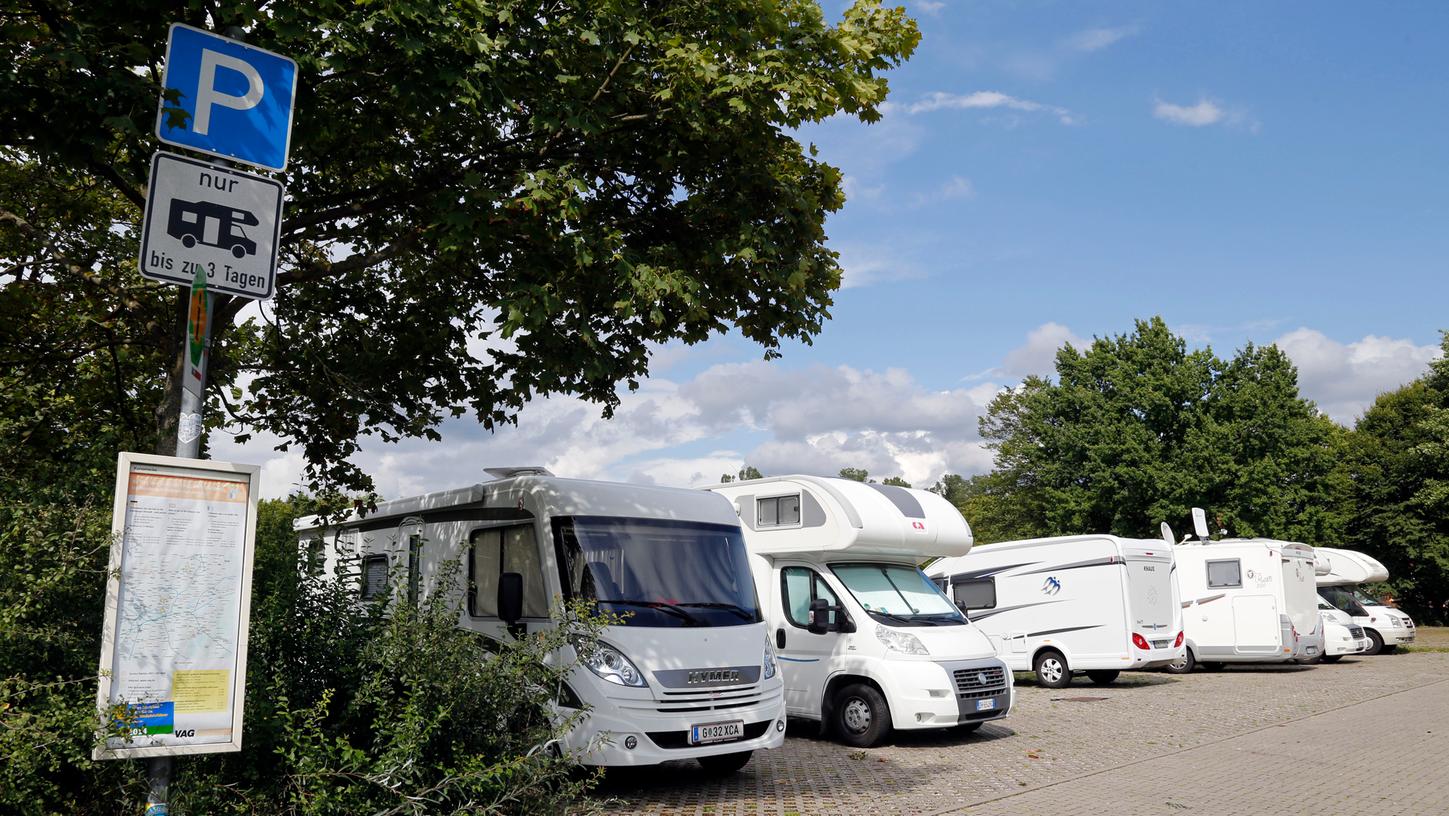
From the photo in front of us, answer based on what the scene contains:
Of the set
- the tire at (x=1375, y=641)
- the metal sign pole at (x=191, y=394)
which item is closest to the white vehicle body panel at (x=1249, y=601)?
the tire at (x=1375, y=641)

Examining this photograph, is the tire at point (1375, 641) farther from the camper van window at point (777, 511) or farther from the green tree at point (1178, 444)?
the camper van window at point (777, 511)

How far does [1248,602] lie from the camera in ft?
72.6

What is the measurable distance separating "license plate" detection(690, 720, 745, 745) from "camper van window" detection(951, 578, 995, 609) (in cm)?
1181

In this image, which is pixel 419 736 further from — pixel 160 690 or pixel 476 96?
pixel 476 96

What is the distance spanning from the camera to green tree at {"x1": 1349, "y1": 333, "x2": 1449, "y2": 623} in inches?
1682

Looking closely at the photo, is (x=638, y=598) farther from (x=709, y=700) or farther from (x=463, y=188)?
(x=463, y=188)

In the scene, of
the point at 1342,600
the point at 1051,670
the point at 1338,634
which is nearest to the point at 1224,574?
the point at 1338,634

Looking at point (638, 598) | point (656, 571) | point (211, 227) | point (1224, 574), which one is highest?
point (211, 227)

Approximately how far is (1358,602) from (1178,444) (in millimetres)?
14150

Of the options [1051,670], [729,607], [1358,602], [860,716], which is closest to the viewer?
[729,607]

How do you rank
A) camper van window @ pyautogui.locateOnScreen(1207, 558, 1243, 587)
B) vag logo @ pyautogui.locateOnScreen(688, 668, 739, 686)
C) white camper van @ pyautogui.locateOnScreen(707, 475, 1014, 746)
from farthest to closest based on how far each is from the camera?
camper van window @ pyautogui.locateOnScreen(1207, 558, 1243, 587) → white camper van @ pyautogui.locateOnScreen(707, 475, 1014, 746) → vag logo @ pyautogui.locateOnScreen(688, 668, 739, 686)

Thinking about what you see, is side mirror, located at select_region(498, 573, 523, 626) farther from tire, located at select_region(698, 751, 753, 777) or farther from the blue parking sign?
the blue parking sign

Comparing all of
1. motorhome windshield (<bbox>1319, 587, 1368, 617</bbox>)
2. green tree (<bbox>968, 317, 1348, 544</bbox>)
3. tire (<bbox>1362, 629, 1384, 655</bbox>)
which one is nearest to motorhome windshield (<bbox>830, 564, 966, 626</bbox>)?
motorhome windshield (<bbox>1319, 587, 1368, 617</bbox>)

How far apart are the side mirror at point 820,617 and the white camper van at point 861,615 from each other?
11 mm
